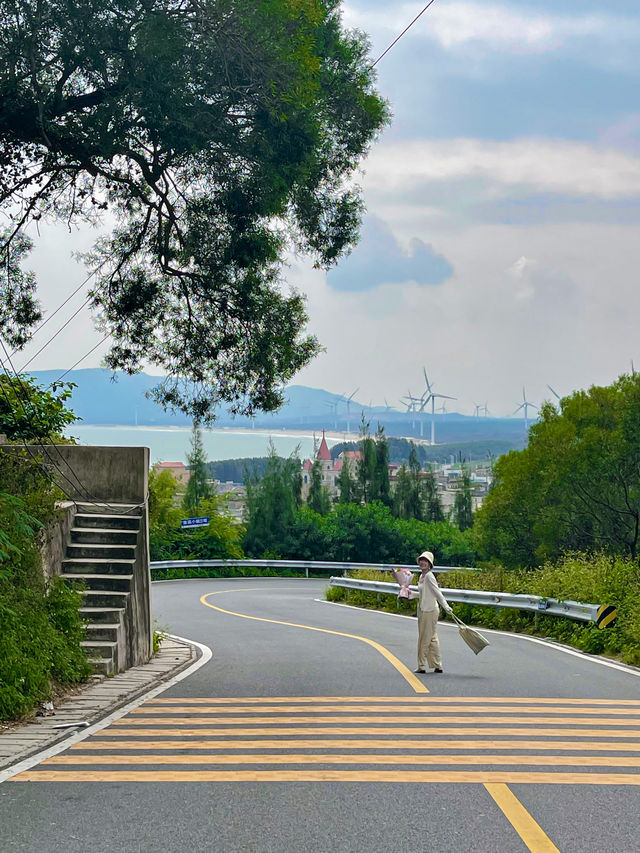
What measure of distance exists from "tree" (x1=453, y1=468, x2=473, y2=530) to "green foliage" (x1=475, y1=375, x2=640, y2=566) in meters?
16.1

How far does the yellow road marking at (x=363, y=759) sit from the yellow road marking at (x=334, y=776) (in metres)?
0.30

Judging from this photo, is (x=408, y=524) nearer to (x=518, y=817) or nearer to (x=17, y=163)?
(x=17, y=163)

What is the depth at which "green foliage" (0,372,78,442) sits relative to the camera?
14.8 metres

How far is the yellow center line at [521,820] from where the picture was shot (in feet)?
17.6

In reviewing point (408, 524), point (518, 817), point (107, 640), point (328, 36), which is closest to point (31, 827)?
point (518, 817)

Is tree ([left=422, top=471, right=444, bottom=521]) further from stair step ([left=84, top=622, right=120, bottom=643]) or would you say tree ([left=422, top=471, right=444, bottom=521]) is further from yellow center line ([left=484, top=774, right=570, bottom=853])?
yellow center line ([left=484, top=774, right=570, bottom=853])

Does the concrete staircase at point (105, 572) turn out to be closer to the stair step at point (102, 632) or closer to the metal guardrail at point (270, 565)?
the stair step at point (102, 632)

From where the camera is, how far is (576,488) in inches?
2462

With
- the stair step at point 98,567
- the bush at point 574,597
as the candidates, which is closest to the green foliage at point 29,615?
the stair step at point 98,567

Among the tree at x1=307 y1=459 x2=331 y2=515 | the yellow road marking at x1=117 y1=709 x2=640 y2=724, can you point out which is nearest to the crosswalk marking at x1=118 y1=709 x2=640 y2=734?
the yellow road marking at x1=117 y1=709 x2=640 y2=724

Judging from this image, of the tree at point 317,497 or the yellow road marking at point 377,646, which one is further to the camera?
the tree at point 317,497

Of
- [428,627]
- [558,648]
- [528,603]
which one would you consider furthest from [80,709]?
[528,603]

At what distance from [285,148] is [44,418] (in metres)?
5.72

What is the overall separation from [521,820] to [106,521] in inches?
369
